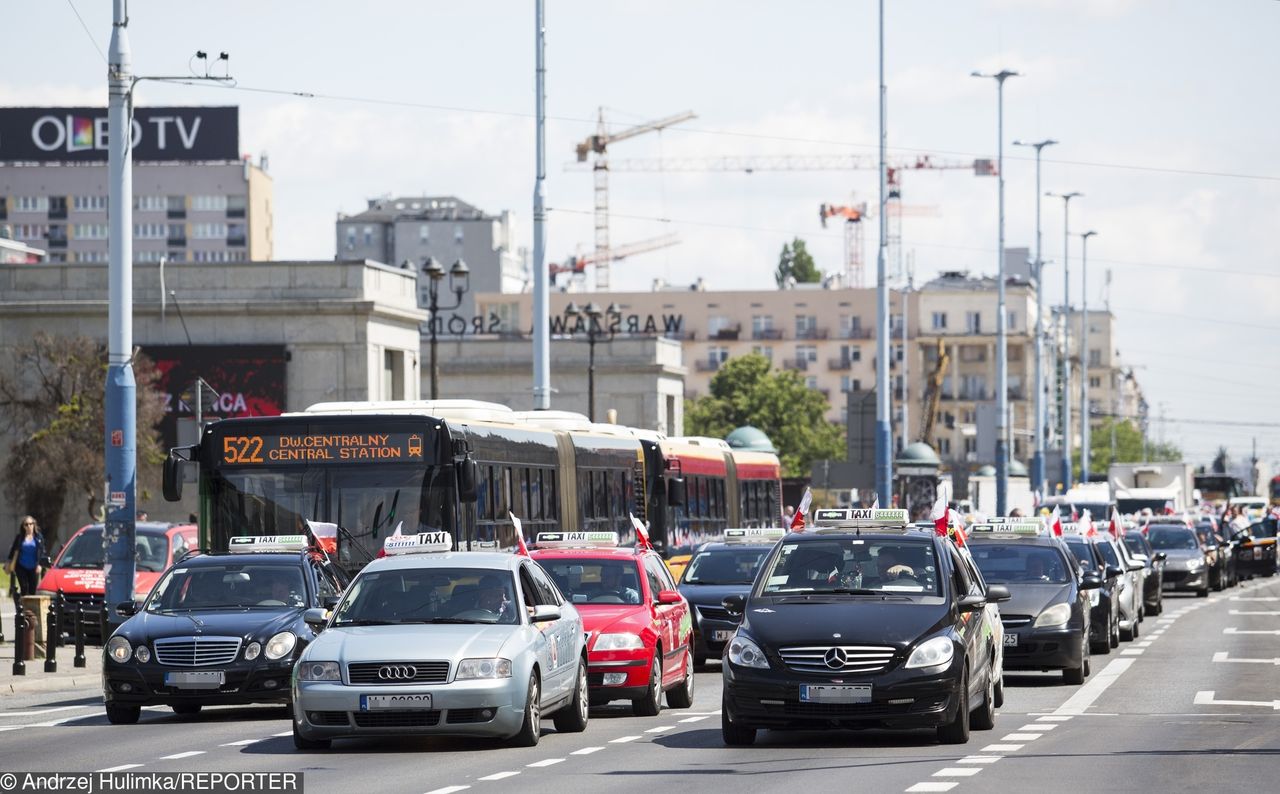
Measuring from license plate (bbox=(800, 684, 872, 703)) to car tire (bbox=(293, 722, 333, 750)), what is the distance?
3521mm

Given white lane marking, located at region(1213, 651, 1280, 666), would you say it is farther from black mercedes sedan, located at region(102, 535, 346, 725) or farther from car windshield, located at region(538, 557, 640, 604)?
black mercedes sedan, located at region(102, 535, 346, 725)

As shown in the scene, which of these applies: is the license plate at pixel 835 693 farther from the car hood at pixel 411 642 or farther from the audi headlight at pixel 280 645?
the audi headlight at pixel 280 645

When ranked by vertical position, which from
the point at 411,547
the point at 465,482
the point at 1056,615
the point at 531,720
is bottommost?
the point at 531,720

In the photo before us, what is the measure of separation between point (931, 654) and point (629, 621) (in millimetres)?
4201

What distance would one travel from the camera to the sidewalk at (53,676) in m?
25.0

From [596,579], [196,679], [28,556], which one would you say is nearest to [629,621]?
[596,579]

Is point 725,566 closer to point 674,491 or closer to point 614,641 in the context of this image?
point 614,641

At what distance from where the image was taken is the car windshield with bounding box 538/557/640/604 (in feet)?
68.2

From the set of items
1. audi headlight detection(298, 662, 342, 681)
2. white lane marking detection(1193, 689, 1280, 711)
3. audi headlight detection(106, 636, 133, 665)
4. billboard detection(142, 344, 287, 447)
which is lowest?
white lane marking detection(1193, 689, 1280, 711)

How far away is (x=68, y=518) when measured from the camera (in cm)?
6138

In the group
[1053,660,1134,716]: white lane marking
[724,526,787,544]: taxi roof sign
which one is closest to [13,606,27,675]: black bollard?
[724,526,787,544]: taxi roof sign

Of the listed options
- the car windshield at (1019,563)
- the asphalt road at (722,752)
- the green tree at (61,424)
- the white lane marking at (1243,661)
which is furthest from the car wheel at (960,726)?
the green tree at (61,424)

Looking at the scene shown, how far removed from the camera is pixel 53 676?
2612 cm

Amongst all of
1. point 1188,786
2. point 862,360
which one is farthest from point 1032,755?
point 862,360
